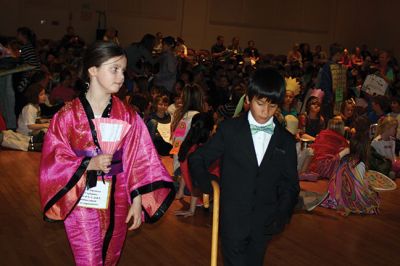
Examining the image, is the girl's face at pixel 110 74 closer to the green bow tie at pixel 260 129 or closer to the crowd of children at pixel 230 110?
the crowd of children at pixel 230 110

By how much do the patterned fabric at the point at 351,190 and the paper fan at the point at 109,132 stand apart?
416cm

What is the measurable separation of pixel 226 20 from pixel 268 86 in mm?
17147

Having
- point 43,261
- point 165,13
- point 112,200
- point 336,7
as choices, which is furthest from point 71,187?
point 336,7

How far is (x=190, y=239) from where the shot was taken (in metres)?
5.68

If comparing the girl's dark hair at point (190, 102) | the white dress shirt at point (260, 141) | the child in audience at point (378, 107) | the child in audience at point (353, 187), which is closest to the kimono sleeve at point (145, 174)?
the white dress shirt at point (260, 141)

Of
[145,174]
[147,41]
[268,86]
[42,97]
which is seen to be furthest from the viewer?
[147,41]

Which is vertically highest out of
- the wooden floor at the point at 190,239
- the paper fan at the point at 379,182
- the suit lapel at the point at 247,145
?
the suit lapel at the point at 247,145

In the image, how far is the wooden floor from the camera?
510 cm

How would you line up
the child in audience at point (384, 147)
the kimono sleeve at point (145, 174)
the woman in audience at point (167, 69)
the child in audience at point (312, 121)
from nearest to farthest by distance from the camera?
1. the kimono sleeve at point (145, 174)
2. the child in audience at point (384, 147)
3. the child in audience at point (312, 121)
4. the woman in audience at point (167, 69)

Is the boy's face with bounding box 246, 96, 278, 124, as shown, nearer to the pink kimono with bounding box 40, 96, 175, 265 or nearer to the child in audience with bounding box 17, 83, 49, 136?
the pink kimono with bounding box 40, 96, 175, 265

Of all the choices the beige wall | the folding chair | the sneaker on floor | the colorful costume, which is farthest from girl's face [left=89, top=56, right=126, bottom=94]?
the beige wall

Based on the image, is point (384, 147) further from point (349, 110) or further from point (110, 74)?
point (110, 74)

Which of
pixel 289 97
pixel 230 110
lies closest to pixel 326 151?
pixel 289 97

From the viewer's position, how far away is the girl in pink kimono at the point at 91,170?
335 centimetres
